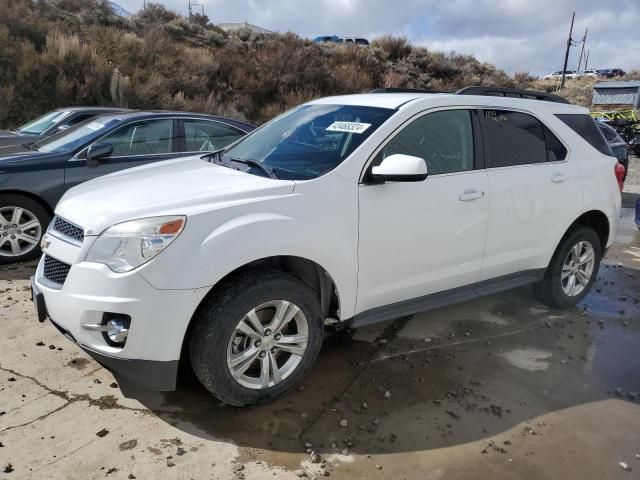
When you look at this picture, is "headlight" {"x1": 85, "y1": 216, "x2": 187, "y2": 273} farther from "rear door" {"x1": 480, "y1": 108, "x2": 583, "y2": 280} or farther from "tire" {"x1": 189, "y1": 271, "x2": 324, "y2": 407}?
"rear door" {"x1": 480, "y1": 108, "x2": 583, "y2": 280}

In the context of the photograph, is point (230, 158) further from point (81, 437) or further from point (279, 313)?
point (81, 437)

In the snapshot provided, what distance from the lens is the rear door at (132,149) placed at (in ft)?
18.1

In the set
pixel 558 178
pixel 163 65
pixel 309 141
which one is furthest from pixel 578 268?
pixel 163 65

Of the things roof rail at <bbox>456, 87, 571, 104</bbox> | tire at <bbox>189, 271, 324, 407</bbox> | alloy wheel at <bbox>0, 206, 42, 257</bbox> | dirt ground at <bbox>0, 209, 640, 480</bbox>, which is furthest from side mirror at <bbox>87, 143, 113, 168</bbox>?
roof rail at <bbox>456, 87, 571, 104</bbox>

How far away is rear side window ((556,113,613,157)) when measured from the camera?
4.49m

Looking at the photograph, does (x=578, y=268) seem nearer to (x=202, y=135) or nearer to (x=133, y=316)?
(x=133, y=316)

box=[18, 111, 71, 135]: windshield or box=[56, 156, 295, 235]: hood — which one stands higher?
box=[18, 111, 71, 135]: windshield

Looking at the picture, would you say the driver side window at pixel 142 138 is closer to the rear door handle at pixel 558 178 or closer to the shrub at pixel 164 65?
the rear door handle at pixel 558 178

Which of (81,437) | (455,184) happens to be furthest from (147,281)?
(455,184)

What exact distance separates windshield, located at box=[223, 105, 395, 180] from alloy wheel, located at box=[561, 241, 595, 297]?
7.89 feet

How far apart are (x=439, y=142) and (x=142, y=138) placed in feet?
12.4

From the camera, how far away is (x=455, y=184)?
3.60 meters

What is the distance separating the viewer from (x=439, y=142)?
11.9 feet

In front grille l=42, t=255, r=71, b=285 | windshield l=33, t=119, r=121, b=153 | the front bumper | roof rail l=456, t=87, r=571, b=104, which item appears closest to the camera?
the front bumper
